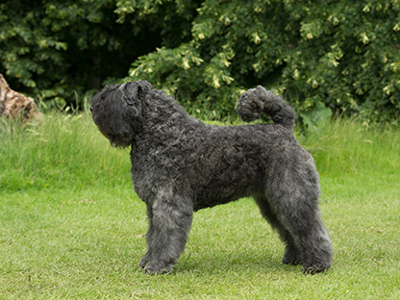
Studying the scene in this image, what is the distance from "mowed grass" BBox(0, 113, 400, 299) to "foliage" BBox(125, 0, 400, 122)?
1384mm

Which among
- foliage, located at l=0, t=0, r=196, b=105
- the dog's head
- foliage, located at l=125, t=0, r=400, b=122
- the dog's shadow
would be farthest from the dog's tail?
foliage, located at l=0, t=0, r=196, b=105

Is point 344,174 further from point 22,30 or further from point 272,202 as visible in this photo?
point 22,30

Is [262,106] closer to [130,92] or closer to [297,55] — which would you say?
[130,92]

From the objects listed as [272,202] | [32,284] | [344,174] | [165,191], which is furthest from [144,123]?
[344,174]

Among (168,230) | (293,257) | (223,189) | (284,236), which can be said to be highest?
(223,189)

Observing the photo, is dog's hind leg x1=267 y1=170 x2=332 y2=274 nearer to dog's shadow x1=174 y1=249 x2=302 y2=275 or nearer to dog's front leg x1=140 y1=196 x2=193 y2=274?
dog's shadow x1=174 y1=249 x2=302 y2=275

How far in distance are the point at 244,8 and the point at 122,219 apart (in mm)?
7134

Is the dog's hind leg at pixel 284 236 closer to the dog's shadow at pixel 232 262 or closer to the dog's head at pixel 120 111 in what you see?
the dog's shadow at pixel 232 262

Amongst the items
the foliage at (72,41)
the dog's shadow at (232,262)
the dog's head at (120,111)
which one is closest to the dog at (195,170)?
the dog's head at (120,111)

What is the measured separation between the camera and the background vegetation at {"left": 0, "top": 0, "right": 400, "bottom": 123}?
A: 35.5 feet

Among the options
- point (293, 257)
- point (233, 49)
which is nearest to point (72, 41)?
point (233, 49)

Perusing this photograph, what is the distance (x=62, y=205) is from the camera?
669 centimetres

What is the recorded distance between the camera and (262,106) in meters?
4.16

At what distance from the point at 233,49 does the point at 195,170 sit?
8.63 metres
